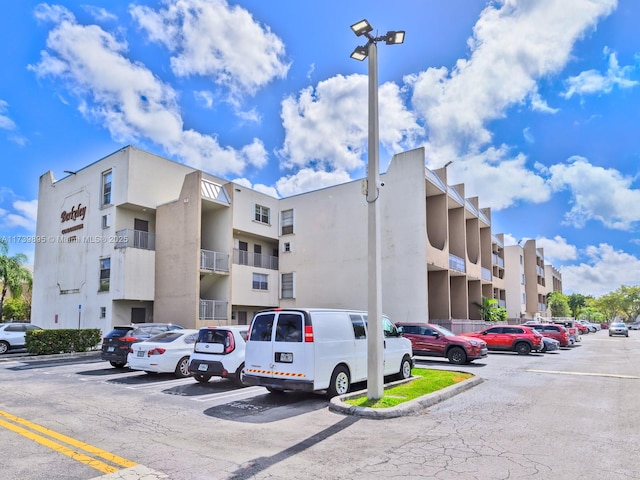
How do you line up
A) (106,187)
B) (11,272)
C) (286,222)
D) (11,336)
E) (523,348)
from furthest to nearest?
(11,272)
(286,222)
(106,187)
(523,348)
(11,336)

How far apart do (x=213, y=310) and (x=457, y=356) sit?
14.3 metres

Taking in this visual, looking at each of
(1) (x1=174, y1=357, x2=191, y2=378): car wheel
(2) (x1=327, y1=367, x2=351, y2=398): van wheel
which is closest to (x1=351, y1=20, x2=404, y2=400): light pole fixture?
(2) (x1=327, y1=367, x2=351, y2=398): van wheel

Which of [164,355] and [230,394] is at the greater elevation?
[164,355]

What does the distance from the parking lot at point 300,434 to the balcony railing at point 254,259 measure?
19094 millimetres

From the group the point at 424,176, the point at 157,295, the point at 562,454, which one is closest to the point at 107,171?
the point at 157,295

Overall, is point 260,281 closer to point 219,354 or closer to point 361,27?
point 219,354

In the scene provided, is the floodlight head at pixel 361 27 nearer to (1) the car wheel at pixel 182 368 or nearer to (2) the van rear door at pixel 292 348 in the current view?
(2) the van rear door at pixel 292 348

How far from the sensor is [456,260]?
3316 cm

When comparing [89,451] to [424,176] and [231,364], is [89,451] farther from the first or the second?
[424,176]

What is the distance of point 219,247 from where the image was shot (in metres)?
28.8

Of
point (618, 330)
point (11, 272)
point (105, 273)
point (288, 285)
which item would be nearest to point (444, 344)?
point (288, 285)

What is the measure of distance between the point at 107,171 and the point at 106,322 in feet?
29.4

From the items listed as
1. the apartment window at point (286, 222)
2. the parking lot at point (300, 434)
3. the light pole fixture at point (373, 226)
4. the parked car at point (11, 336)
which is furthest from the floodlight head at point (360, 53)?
the apartment window at point (286, 222)

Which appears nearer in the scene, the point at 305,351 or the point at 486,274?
the point at 305,351
